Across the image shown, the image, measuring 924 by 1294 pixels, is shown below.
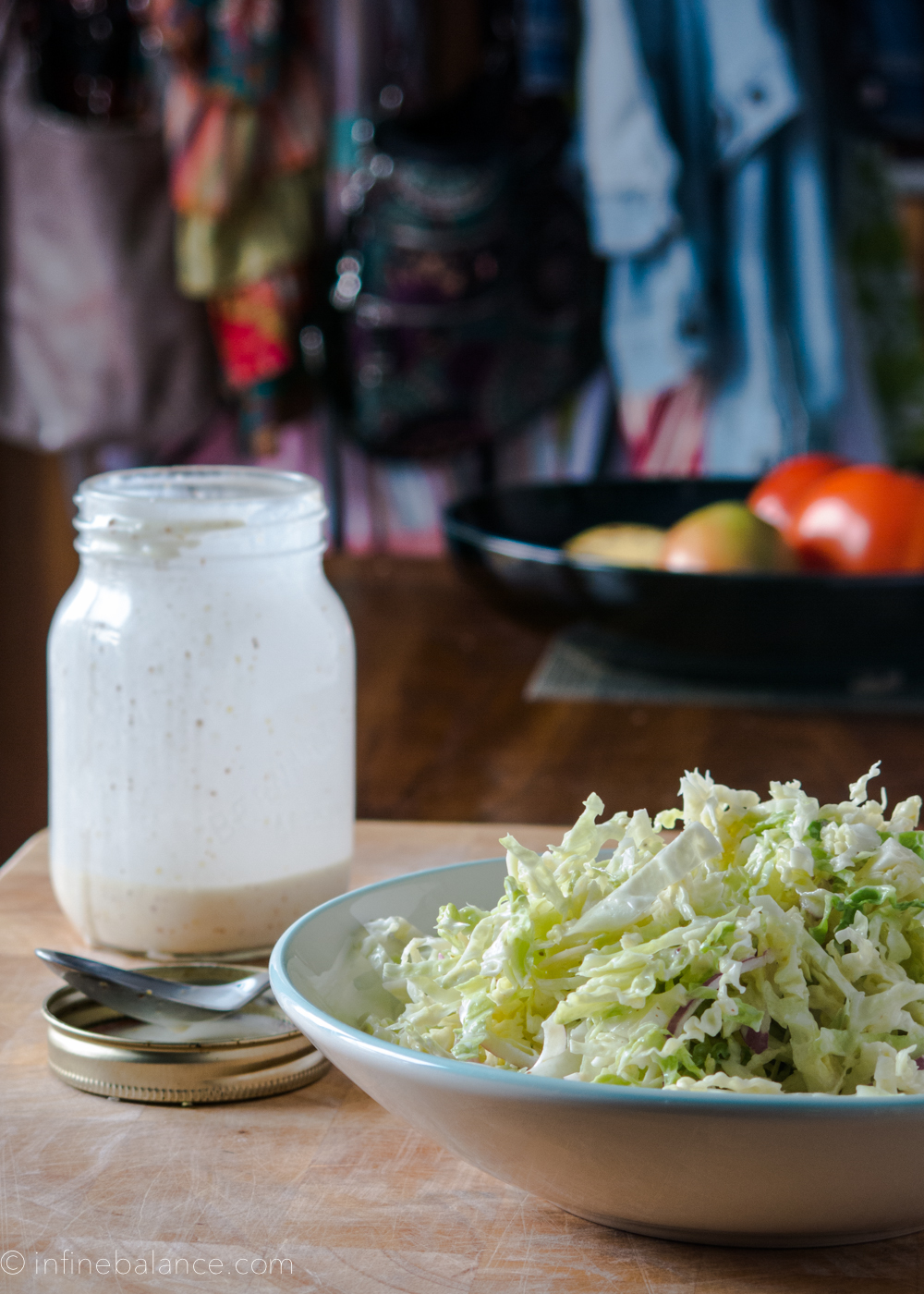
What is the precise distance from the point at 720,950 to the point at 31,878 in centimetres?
50

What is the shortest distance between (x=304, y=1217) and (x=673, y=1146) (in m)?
0.15

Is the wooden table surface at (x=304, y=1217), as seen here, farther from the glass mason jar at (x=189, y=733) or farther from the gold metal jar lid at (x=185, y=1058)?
the glass mason jar at (x=189, y=733)

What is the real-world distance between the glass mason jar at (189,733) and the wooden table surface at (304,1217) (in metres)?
0.12

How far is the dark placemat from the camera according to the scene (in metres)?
1.32

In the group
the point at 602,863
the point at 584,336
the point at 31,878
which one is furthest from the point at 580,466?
the point at 602,863

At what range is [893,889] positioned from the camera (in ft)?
1.68

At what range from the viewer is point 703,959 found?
1.58 ft

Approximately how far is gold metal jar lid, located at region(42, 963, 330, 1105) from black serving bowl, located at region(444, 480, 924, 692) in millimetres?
708

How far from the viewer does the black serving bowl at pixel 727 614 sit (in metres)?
1.24

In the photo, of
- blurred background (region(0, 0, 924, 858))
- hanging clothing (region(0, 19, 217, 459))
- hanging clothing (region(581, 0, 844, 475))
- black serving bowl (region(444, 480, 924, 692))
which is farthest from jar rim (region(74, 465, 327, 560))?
hanging clothing (region(0, 19, 217, 459))

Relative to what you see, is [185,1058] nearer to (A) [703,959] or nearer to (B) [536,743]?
(A) [703,959]

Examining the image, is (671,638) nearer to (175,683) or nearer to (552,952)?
(175,683)

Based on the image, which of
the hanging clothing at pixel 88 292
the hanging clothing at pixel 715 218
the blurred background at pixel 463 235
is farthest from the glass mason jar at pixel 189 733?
the hanging clothing at pixel 88 292

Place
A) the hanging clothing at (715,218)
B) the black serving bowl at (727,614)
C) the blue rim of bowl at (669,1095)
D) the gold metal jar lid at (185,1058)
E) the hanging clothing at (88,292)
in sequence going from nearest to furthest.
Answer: the blue rim of bowl at (669,1095) < the gold metal jar lid at (185,1058) < the black serving bowl at (727,614) < the hanging clothing at (715,218) < the hanging clothing at (88,292)
